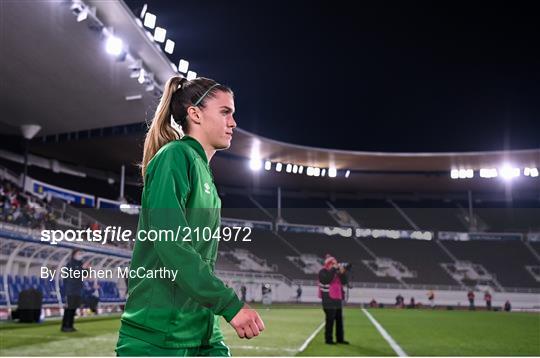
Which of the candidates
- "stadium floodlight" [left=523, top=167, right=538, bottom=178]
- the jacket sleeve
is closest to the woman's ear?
the jacket sleeve

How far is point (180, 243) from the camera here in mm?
1543

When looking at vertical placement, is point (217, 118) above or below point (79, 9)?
below

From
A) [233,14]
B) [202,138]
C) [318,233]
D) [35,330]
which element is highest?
[233,14]

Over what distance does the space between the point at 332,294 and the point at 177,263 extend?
31.3 ft

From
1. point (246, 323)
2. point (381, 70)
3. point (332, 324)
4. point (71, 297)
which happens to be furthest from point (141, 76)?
point (381, 70)

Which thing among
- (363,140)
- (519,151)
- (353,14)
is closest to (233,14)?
(353,14)

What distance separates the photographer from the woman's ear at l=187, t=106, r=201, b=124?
191 centimetres

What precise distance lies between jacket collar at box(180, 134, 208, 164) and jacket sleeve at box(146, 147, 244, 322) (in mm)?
138

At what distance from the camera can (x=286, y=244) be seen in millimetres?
36219

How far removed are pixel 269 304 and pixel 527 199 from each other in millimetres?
28665

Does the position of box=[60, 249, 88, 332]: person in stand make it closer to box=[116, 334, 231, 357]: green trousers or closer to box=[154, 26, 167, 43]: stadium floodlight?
box=[116, 334, 231, 357]: green trousers

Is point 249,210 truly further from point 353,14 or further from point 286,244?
point 353,14

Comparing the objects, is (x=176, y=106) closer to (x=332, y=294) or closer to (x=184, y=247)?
(x=184, y=247)

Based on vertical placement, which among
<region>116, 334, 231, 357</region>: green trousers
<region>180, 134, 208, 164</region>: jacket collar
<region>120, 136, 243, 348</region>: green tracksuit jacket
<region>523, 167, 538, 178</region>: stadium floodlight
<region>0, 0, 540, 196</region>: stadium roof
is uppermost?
<region>523, 167, 538, 178</region>: stadium floodlight
